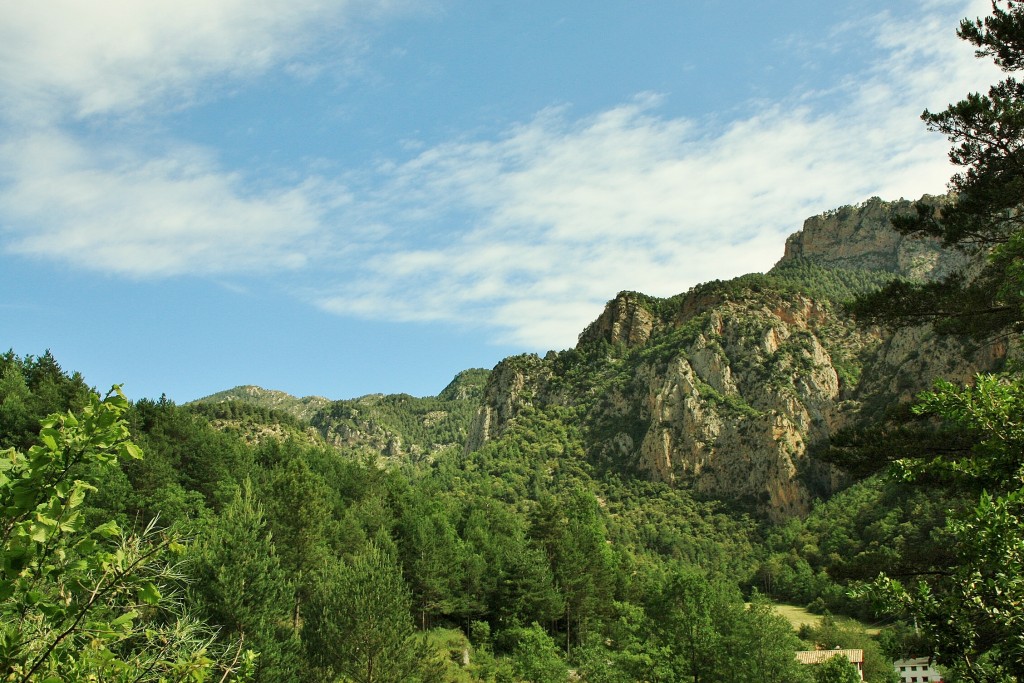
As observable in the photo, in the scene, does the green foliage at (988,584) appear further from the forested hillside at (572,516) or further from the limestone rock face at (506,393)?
the limestone rock face at (506,393)

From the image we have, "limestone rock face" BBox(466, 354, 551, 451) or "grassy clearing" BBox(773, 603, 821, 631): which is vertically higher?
"limestone rock face" BBox(466, 354, 551, 451)

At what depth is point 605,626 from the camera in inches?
1593

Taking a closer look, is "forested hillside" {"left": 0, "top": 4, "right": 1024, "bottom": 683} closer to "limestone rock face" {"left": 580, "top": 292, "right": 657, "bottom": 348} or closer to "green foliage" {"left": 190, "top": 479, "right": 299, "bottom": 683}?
"green foliage" {"left": 190, "top": 479, "right": 299, "bottom": 683}

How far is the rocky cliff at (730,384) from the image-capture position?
101312 mm

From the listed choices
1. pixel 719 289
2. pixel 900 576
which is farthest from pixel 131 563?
pixel 719 289

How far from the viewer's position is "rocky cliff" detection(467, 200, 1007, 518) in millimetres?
101312

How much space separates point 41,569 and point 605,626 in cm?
4176

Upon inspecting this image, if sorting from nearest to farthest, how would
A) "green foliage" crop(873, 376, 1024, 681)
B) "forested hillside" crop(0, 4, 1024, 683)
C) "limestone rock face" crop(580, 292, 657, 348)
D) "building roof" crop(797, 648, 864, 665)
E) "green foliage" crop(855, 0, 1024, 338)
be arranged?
"forested hillside" crop(0, 4, 1024, 683) → "green foliage" crop(873, 376, 1024, 681) → "green foliage" crop(855, 0, 1024, 338) → "building roof" crop(797, 648, 864, 665) → "limestone rock face" crop(580, 292, 657, 348)

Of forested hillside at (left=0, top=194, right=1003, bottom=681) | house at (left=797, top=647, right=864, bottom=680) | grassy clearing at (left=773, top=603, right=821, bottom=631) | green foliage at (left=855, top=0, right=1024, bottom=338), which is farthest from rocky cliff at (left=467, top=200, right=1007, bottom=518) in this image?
green foliage at (left=855, top=0, right=1024, bottom=338)

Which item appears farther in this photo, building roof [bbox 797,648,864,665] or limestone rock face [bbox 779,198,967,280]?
limestone rock face [bbox 779,198,967,280]

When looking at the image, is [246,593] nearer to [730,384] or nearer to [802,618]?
[802,618]

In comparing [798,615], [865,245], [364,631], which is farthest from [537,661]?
[865,245]

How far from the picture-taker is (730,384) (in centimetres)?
11225

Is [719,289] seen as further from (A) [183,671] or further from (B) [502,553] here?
(A) [183,671]
